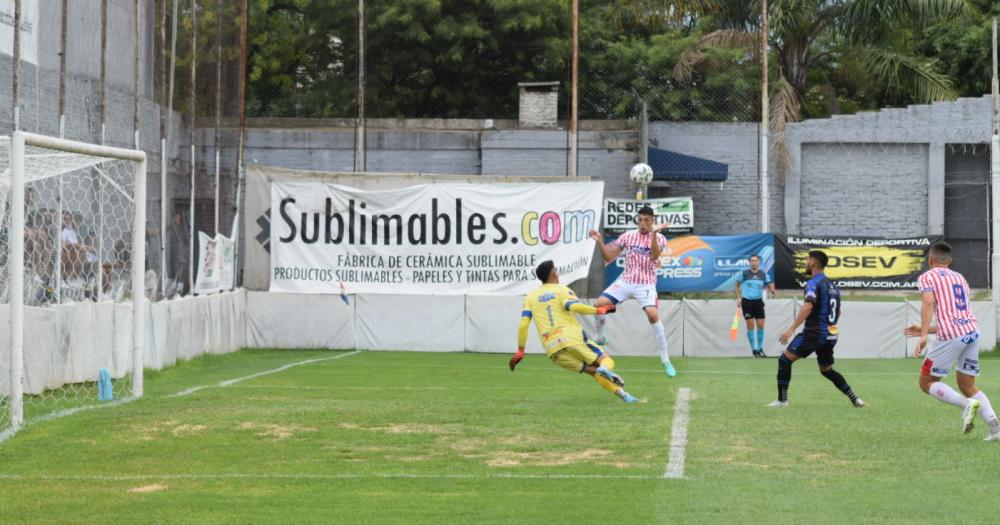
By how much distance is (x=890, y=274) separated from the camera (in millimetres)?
30094

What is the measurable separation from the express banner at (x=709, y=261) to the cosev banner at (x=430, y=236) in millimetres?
2393

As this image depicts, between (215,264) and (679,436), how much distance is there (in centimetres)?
1441

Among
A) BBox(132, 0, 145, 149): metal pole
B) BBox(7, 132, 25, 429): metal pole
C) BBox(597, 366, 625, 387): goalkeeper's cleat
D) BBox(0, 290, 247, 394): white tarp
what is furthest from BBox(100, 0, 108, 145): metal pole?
BBox(597, 366, 625, 387): goalkeeper's cleat

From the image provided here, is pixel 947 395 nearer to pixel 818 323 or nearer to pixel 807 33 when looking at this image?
pixel 818 323

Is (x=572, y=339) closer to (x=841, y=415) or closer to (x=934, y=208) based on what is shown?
(x=841, y=415)

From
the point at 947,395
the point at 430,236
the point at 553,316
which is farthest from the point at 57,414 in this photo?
the point at 430,236

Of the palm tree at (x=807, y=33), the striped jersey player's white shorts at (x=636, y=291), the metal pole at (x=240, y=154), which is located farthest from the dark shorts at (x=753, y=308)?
the metal pole at (x=240, y=154)

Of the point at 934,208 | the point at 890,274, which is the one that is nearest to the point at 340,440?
the point at 890,274

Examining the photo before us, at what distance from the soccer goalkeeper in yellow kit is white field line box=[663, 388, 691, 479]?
82cm

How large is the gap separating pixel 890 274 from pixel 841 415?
1628 centimetres

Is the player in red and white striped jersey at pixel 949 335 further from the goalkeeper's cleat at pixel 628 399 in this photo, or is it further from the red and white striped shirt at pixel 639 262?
the red and white striped shirt at pixel 639 262

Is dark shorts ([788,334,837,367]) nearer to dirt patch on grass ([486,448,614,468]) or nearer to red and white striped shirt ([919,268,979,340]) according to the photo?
red and white striped shirt ([919,268,979,340])

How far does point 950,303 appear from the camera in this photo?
12.8 meters

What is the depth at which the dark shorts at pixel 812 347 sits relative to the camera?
50.1 feet
